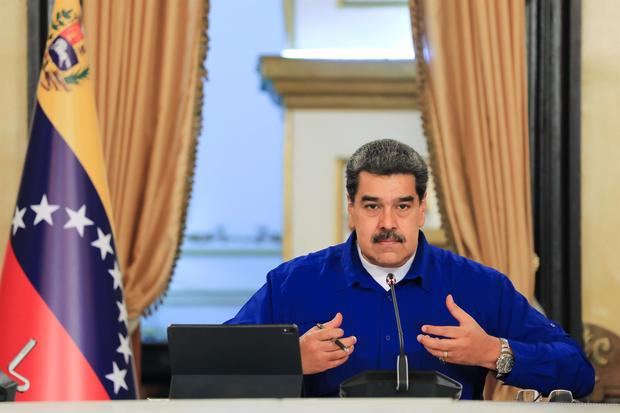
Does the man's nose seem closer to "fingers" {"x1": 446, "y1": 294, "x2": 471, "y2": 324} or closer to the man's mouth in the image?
the man's mouth

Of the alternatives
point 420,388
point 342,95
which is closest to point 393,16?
point 342,95

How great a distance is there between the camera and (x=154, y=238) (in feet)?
13.4

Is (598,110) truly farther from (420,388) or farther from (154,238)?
(420,388)

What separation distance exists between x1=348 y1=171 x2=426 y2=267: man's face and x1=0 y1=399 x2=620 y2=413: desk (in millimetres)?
970

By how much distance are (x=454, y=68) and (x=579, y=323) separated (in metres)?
1.03

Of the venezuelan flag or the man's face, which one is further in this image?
the venezuelan flag

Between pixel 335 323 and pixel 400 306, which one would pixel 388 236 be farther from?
pixel 335 323

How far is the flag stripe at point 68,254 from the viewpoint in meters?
3.28

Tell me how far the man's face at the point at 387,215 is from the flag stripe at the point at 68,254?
38.4 inches

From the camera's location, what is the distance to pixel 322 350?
8.13ft

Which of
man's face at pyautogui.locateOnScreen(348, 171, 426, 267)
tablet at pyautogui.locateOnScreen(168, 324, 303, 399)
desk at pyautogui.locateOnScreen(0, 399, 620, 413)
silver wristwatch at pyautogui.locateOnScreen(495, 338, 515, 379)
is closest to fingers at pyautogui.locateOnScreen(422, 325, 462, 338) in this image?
silver wristwatch at pyautogui.locateOnScreen(495, 338, 515, 379)

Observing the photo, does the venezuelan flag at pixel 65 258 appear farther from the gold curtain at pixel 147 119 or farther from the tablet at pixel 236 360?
the tablet at pixel 236 360

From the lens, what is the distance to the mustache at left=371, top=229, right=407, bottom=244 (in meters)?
2.69

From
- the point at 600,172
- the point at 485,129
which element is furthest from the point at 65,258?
the point at 600,172
